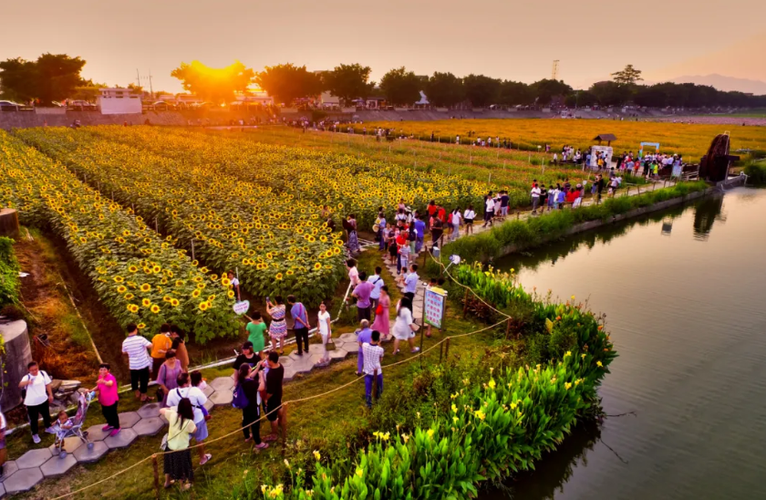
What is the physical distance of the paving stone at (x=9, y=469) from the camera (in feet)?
21.7

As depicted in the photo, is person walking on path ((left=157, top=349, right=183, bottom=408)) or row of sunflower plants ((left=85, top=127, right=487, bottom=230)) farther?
row of sunflower plants ((left=85, top=127, right=487, bottom=230))

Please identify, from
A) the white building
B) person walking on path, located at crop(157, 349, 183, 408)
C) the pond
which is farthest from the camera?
the white building

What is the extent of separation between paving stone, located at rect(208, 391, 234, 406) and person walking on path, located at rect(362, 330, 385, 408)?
251 cm

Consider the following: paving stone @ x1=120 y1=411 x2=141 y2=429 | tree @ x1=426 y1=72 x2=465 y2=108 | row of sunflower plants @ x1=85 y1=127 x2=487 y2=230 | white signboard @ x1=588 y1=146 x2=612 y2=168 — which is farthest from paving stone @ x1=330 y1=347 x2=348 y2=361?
tree @ x1=426 y1=72 x2=465 y2=108

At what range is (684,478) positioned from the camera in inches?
312

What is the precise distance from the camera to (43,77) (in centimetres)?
7706

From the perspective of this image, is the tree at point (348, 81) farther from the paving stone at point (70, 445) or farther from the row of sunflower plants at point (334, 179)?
the paving stone at point (70, 445)

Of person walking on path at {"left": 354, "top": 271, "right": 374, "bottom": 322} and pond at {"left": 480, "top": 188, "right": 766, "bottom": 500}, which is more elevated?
person walking on path at {"left": 354, "top": 271, "right": 374, "bottom": 322}

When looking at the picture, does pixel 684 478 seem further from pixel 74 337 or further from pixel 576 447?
pixel 74 337

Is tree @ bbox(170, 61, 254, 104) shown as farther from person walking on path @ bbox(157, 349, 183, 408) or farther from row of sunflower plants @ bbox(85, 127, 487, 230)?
person walking on path @ bbox(157, 349, 183, 408)

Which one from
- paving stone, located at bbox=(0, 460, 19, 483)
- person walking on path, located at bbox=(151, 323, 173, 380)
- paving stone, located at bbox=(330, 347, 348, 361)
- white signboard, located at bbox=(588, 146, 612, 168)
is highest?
→ white signboard, located at bbox=(588, 146, 612, 168)

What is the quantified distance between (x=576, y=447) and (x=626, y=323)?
5.88 meters

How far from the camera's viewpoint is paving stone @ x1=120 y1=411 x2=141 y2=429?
775cm

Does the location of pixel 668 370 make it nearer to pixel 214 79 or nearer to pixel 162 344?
pixel 162 344
